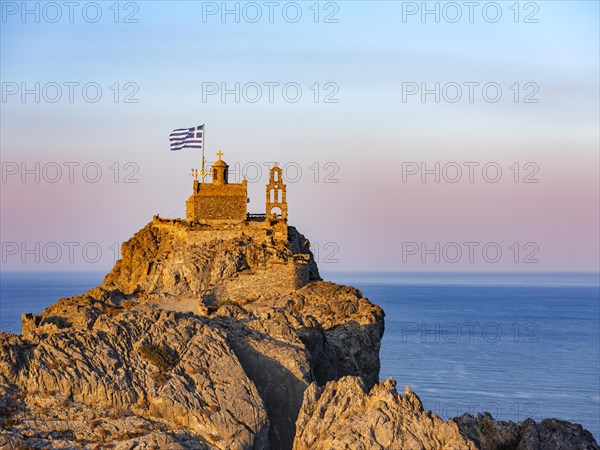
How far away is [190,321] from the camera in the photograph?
56.5 meters

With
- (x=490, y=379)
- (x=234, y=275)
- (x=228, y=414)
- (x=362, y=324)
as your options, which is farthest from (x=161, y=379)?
(x=490, y=379)

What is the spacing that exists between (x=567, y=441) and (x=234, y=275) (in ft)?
115

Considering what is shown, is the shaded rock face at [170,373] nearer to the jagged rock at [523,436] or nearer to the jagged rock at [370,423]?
the jagged rock at [370,423]

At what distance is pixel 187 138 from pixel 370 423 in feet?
176

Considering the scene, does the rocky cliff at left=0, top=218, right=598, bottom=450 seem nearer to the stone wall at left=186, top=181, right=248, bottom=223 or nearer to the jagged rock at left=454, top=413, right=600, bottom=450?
the jagged rock at left=454, top=413, right=600, bottom=450

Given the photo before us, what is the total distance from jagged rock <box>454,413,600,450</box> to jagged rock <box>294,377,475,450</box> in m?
3.66

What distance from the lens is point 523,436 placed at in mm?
51188

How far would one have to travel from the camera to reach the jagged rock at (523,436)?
166 feet

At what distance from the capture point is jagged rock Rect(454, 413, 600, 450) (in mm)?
50719

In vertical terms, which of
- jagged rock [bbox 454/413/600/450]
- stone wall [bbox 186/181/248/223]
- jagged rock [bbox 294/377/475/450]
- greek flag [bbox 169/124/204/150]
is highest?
greek flag [bbox 169/124/204/150]

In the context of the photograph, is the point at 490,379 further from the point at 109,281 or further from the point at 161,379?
the point at 161,379

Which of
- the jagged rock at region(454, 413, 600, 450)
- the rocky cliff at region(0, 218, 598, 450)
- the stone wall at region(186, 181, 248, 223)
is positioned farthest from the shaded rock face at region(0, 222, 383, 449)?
the stone wall at region(186, 181, 248, 223)

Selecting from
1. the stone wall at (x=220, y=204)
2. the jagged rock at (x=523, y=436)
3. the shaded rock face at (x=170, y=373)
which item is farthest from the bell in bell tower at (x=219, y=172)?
the jagged rock at (x=523, y=436)

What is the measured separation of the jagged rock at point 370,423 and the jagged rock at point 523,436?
366cm
